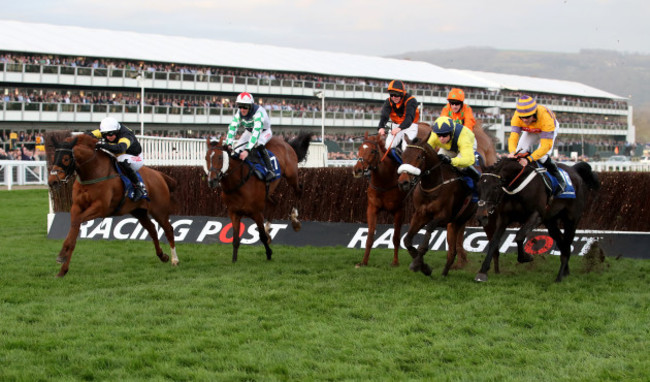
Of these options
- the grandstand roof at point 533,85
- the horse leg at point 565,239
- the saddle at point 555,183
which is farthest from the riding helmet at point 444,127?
the grandstand roof at point 533,85

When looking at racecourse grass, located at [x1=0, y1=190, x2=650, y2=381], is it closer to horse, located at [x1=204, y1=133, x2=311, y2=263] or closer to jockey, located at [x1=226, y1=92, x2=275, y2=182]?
horse, located at [x1=204, y1=133, x2=311, y2=263]

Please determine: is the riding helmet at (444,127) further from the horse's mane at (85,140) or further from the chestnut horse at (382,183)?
the horse's mane at (85,140)

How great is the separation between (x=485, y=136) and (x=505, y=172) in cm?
205

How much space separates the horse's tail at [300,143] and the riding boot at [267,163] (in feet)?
4.98

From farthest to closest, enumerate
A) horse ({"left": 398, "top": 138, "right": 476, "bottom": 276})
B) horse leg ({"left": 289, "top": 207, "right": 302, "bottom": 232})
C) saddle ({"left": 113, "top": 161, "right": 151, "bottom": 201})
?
horse leg ({"left": 289, "top": 207, "right": 302, "bottom": 232})
saddle ({"left": 113, "top": 161, "right": 151, "bottom": 201})
horse ({"left": 398, "top": 138, "right": 476, "bottom": 276})

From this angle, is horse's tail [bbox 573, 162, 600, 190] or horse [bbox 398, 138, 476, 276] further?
horse's tail [bbox 573, 162, 600, 190]

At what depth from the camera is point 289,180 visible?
1151 centimetres

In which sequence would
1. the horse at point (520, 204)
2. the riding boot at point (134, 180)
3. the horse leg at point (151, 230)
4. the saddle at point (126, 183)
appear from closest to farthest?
1. the horse at point (520, 204)
2. the saddle at point (126, 183)
3. the riding boot at point (134, 180)
4. the horse leg at point (151, 230)

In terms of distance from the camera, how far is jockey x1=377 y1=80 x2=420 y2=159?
30.8 ft

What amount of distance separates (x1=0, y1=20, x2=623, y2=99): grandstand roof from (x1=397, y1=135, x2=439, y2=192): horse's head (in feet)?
109

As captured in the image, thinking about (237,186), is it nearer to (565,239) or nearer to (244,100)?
(244,100)

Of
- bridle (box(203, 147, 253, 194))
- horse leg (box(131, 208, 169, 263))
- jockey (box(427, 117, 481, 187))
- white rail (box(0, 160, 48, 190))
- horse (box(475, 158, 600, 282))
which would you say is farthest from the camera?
white rail (box(0, 160, 48, 190))

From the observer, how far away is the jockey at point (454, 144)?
8359 millimetres

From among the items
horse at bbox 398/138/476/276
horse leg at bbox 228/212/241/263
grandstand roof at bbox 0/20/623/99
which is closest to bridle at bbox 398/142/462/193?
horse at bbox 398/138/476/276
